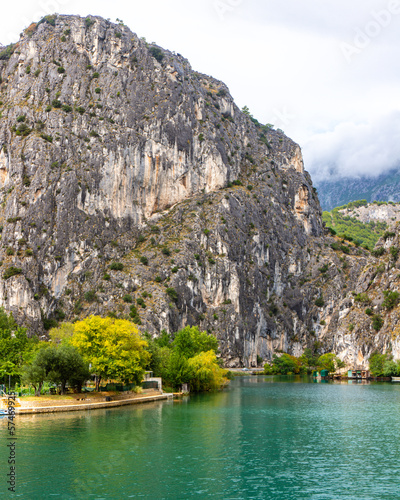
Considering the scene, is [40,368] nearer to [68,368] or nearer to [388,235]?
[68,368]

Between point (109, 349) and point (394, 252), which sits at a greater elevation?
point (394, 252)

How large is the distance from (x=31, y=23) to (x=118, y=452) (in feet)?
590

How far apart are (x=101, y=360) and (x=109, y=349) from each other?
88.8 inches

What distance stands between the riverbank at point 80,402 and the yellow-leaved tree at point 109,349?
8.66 ft

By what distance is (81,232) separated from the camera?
156625 mm

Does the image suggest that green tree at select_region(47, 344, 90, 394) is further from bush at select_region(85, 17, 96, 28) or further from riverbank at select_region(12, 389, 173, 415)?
bush at select_region(85, 17, 96, 28)

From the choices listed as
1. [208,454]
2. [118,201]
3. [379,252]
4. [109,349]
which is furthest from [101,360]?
[379,252]

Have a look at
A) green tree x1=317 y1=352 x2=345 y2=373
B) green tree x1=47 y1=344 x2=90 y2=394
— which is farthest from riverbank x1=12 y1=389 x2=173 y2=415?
green tree x1=317 y1=352 x2=345 y2=373

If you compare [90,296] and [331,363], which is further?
[331,363]

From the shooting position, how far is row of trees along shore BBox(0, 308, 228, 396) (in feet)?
217

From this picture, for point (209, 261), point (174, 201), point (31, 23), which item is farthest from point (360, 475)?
point (31, 23)

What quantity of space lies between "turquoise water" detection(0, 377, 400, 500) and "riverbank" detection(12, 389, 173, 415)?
3038mm

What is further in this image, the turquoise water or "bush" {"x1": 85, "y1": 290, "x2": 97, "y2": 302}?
"bush" {"x1": 85, "y1": 290, "x2": 97, "y2": 302}

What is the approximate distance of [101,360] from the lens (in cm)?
7106
